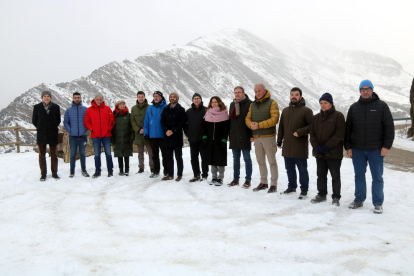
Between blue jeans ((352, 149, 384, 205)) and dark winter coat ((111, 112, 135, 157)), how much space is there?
481 centimetres

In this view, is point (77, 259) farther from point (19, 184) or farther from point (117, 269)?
point (19, 184)

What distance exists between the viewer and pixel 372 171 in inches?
166

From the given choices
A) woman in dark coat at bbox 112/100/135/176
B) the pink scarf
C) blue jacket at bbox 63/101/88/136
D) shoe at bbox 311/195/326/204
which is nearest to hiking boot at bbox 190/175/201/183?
the pink scarf

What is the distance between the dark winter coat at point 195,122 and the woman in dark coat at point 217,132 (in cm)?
16

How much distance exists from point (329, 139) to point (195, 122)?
2716 millimetres

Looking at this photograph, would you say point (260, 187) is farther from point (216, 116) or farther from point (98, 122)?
point (98, 122)

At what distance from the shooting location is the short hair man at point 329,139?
4.34 m

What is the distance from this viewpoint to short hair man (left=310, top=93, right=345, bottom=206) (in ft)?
14.3

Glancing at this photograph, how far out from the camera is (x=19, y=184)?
5.94m

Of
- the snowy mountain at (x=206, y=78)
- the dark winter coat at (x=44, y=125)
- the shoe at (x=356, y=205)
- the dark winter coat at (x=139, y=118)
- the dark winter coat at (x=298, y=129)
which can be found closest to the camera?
the shoe at (x=356, y=205)

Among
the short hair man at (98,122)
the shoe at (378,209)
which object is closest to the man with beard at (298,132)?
the shoe at (378,209)

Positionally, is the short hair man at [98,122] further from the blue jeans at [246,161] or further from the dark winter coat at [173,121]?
the blue jeans at [246,161]

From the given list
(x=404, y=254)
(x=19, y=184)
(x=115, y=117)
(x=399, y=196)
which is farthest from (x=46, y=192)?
(x=399, y=196)

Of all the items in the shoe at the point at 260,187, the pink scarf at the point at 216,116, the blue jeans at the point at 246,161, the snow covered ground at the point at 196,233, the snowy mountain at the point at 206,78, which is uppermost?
the snowy mountain at the point at 206,78
